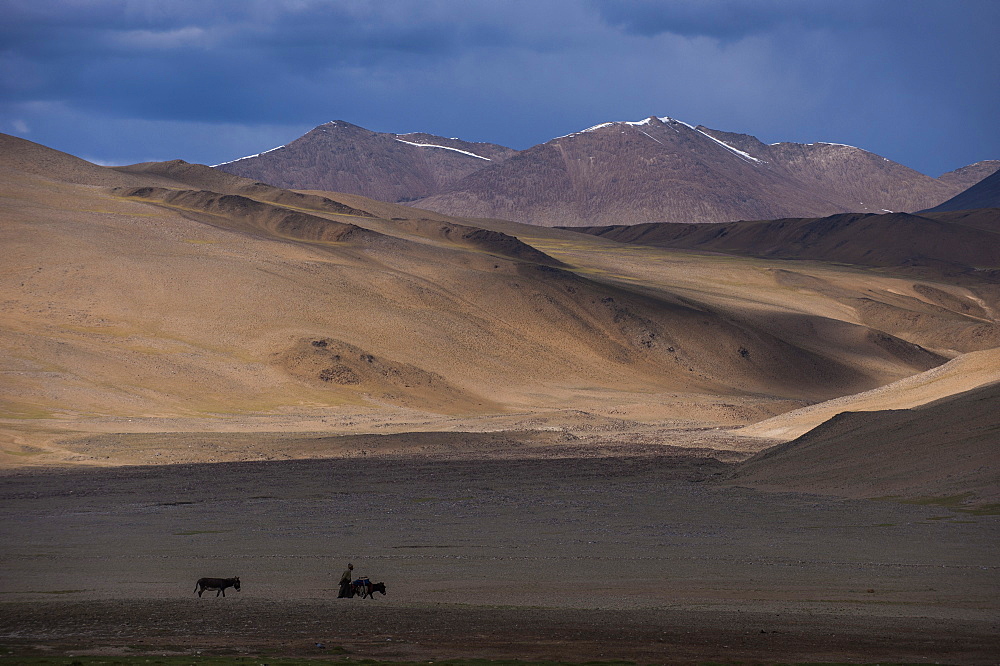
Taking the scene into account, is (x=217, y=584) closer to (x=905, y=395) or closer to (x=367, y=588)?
(x=367, y=588)

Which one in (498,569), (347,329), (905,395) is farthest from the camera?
(347,329)

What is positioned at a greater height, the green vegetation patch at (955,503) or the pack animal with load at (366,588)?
the green vegetation patch at (955,503)

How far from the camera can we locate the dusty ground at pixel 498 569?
13.6 m

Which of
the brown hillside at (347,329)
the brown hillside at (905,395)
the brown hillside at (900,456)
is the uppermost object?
the brown hillside at (347,329)

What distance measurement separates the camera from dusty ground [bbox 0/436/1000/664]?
44.8ft

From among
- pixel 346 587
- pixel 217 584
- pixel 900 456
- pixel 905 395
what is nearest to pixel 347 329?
pixel 905 395

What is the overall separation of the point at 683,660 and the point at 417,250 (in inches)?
3060

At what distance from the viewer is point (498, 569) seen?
18719 millimetres

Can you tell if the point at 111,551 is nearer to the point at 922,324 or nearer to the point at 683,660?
the point at 683,660

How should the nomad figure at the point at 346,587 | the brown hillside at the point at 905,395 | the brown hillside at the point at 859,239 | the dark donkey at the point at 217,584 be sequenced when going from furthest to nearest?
the brown hillside at the point at 859,239 → the brown hillside at the point at 905,395 → the nomad figure at the point at 346,587 → the dark donkey at the point at 217,584

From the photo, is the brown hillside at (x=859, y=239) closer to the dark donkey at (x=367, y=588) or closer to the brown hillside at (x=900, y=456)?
the brown hillside at (x=900, y=456)

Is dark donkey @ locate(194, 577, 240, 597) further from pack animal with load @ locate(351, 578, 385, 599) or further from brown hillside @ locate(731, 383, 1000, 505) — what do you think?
brown hillside @ locate(731, 383, 1000, 505)

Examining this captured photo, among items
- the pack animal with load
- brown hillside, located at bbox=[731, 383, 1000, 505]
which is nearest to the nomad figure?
the pack animal with load

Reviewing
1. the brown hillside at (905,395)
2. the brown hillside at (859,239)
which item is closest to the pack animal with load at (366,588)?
the brown hillside at (905,395)
